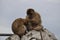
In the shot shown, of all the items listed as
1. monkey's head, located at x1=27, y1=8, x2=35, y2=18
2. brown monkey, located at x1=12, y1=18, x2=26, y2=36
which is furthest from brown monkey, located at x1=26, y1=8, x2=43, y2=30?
brown monkey, located at x1=12, y1=18, x2=26, y2=36

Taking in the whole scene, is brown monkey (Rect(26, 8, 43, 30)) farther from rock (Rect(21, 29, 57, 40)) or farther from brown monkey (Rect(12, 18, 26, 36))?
rock (Rect(21, 29, 57, 40))

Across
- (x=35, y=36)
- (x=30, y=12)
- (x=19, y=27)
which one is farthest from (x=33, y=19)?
(x=35, y=36)

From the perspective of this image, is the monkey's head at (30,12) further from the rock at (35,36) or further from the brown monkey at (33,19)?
the rock at (35,36)

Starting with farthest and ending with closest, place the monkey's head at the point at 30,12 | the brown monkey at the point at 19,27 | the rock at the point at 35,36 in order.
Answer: the monkey's head at the point at 30,12 < the brown monkey at the point at 19,27 < the rock at the point at 35,36

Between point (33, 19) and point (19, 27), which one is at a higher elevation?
point (33, 19)

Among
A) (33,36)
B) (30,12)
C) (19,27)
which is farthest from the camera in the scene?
(30,12)

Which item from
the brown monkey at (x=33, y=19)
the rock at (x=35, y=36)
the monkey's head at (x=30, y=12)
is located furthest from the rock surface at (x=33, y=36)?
the monkey's head at (x=30, y=12)

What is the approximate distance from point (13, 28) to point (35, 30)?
0.75m

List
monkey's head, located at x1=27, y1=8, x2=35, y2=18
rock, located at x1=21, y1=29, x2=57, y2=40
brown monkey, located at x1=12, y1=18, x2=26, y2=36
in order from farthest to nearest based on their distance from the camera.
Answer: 1. monkey's head, located at x1=27, y1=8, x2=35, y2=18
2. brown monkey, located at x1=12, y1=18, x2=26, y2=36
3. rock, located at x1=21, y1=29, x2=57, y2=40

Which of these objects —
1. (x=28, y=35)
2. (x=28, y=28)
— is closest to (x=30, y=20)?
(x=28, y=28)

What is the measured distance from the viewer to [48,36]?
6191mm

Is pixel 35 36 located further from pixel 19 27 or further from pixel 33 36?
pixel 19 27

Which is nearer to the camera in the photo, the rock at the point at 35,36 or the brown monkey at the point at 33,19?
the rock at the point at 35,36

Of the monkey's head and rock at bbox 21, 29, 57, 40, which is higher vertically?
the monkey's head
